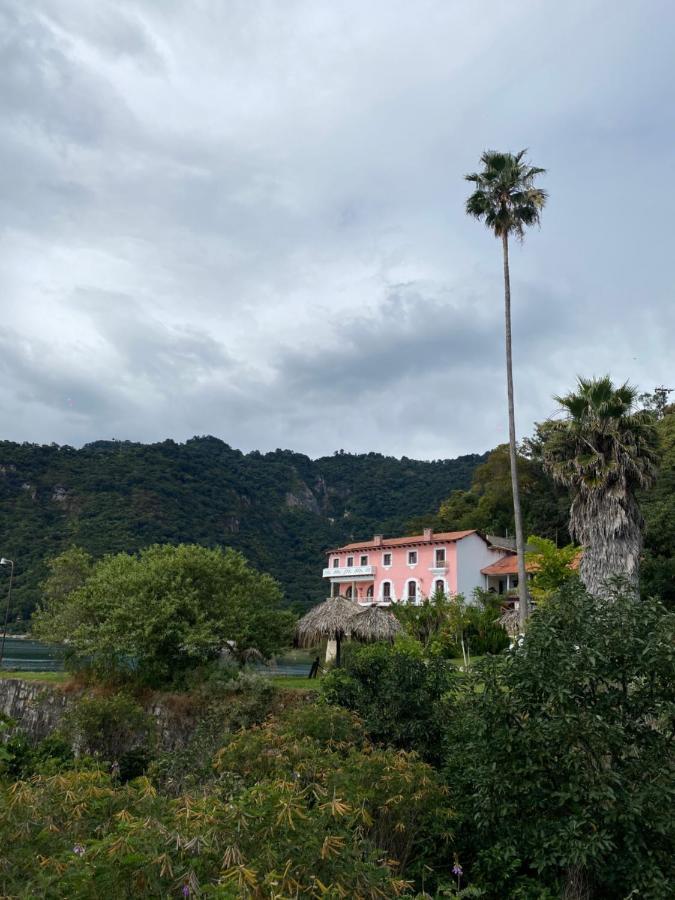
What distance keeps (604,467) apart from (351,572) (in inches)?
1452

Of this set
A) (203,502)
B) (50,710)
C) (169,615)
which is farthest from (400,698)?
(203,502)

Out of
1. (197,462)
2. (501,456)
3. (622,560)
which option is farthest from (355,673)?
(197,462)

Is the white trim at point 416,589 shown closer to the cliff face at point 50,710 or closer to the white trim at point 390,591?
the white trim at point 390,591

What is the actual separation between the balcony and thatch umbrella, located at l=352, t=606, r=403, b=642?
1069 inches

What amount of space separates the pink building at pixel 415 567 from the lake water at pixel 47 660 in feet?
21.0

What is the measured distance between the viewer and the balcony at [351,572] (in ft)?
173

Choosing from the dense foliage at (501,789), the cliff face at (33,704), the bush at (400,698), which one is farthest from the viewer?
the cliff face at (33,704)

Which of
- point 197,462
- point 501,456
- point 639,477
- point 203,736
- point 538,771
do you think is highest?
point 197,462

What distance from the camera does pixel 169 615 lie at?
762 inches

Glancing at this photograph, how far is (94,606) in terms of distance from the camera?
21.4m

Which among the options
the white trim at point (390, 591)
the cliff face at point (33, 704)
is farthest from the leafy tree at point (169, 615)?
the white trim at point (390, 591)

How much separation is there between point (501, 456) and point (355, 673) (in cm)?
4931

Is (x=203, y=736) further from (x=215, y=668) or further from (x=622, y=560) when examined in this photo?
(x=622, y=560)

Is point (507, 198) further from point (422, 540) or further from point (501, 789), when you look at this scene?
point (422, 540)
